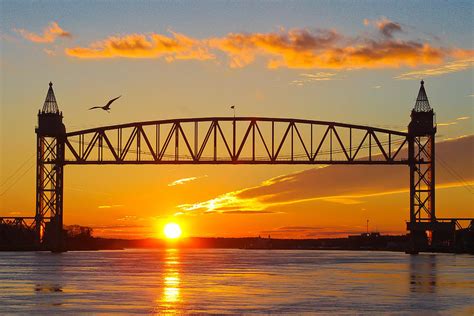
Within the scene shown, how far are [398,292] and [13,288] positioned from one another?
71.2 ft

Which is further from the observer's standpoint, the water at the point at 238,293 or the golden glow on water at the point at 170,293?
the golden glow on water at the point at 170,293

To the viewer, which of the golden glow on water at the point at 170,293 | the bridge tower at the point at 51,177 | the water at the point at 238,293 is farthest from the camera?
the bridge tower at the point at 51,177

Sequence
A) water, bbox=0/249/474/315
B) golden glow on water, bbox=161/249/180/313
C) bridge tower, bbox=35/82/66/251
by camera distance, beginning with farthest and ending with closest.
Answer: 1. bridge tower, bbox=35/82/66/251
2. golden glow on water, bbox=161/249/180/313
3. water, bbox=0/249/474/315

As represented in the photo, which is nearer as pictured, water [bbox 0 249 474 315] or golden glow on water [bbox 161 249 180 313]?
water [bbox 0 249 474 315]

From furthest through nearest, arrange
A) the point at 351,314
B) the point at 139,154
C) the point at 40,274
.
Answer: the point at 139,154 → the point at 40,274 → the point at 351,314

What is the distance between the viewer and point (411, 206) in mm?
127125

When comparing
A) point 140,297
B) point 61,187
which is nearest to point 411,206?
point 61,187

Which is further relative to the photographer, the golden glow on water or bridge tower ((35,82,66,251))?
bridge tower ((35,82,66,251))

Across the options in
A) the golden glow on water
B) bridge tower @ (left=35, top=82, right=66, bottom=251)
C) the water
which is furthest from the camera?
bridge tower @ (left=35, top=82, right=66, bottom=251)

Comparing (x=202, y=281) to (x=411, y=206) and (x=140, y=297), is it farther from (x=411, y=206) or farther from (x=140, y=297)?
(x=411, y=206)

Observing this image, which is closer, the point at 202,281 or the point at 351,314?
the point at 351,314

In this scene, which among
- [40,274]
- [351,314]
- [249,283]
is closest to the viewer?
[351,314]

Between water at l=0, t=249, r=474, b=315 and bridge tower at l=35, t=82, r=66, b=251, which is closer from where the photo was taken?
water at l=0, t=249, r=474, b=315

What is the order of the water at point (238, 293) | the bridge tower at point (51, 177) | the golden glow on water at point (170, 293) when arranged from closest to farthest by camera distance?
the water at point (238, 293), the golden glow on water at point (170, 293), the bridge tower at point (51, 177)
